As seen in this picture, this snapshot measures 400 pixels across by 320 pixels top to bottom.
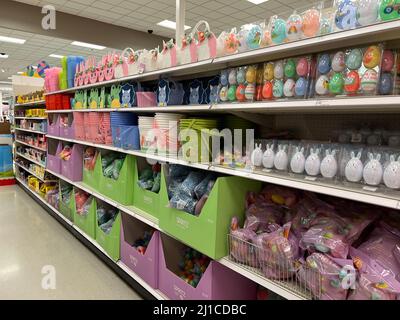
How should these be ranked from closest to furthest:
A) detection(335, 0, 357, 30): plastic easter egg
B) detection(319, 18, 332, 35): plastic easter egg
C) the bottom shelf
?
detection(335, 0, 357, 30): plastic easter egg, detection(319, 18, 332, 35): plastic easter egg, the bottom shelf

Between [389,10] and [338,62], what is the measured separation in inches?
9.3

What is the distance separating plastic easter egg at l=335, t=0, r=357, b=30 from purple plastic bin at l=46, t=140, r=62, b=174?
12.6ft

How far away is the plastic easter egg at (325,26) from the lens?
1244 mm

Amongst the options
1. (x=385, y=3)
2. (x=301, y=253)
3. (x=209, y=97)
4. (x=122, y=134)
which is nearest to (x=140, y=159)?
(x=122, y=134)

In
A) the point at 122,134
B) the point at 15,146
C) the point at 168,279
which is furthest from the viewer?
the point at 15,146

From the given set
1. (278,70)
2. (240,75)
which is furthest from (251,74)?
(278,70)

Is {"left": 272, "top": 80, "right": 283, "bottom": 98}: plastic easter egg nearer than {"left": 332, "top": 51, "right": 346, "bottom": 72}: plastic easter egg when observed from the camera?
No

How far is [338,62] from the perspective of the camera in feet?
4.00

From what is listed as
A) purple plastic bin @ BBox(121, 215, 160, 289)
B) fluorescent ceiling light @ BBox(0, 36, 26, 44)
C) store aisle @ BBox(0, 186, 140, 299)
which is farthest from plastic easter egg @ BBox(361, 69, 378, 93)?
fluorescent ceiling light @ BBox(0, 36, 26, 44)

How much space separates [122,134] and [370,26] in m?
2.02

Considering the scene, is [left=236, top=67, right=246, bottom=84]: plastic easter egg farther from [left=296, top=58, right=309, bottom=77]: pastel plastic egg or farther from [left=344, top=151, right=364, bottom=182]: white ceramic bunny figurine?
[left=344, top=151, right=364, bottom=182]: white ceramic bunny figurine

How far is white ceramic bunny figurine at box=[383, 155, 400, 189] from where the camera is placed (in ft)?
3.59

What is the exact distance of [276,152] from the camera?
5.06 feet
